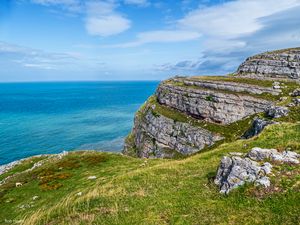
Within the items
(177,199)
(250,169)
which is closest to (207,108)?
(250,169)

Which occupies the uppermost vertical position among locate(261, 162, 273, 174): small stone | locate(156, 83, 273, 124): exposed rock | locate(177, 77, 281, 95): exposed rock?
locate(177, 77, 281, 95): exposed rock

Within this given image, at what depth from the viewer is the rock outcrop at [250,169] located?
2017 cm

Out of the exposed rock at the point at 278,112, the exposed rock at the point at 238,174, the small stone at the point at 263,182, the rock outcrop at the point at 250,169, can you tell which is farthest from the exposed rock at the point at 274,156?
the exposed rock at the point at 278,112

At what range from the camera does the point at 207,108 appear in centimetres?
8125

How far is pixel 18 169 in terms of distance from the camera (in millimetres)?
58344

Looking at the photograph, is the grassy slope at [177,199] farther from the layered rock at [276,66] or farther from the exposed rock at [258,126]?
Result: the layered rock at [276,66]

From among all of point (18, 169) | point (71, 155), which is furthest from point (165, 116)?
point (18, 169)

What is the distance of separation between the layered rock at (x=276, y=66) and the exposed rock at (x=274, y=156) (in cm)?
A: 7723

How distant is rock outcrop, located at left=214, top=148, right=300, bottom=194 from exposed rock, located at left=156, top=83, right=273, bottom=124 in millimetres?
51450

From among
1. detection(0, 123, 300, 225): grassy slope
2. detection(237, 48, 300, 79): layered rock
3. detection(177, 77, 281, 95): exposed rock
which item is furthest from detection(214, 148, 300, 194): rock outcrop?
detection(237, 48, 300, 79): layered rock

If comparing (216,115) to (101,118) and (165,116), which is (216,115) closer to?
(165,116)

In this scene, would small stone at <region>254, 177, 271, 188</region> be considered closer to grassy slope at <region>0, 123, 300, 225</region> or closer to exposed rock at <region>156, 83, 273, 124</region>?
grassy slope at <region>0, 123, 300, 225</region>

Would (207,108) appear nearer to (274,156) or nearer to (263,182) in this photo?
(274,156)

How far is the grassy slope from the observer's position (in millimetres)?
17516
